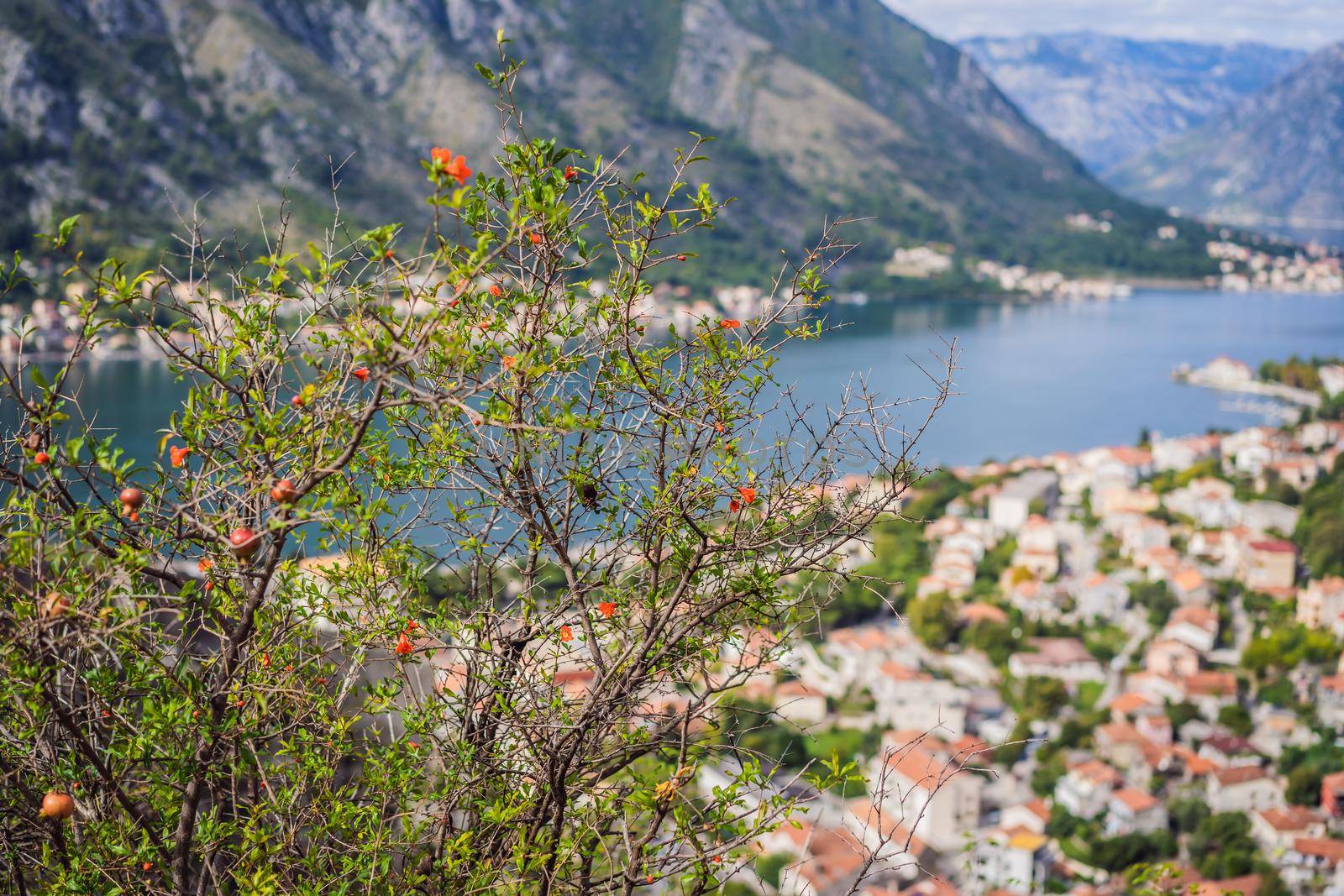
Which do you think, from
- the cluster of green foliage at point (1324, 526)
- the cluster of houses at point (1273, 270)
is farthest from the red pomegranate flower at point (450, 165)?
the cluster of houses at point (1273, 270)

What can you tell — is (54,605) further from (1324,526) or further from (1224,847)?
(1324,526)

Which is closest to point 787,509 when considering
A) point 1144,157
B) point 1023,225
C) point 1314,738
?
point 1314,738

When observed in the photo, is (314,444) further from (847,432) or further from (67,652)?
(847,432)

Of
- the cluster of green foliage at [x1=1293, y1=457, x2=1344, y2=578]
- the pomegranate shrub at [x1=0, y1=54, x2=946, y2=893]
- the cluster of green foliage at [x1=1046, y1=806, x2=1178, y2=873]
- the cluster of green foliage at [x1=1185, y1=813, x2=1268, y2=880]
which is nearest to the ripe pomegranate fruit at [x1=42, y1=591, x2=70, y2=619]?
the pomegranate shrub at [x1=0, y1=54, x2=946, y2=893]

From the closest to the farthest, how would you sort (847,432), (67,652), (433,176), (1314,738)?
(433,176) < (67,652) < (847,432) < (1314,738)

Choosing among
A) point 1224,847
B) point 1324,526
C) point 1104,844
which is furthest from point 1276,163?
point 1104,844
